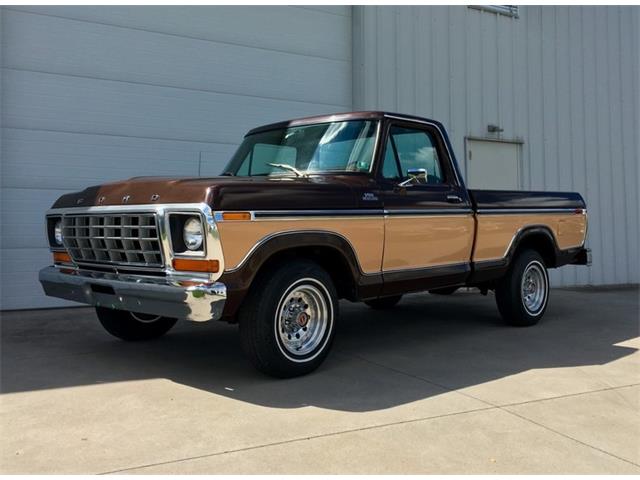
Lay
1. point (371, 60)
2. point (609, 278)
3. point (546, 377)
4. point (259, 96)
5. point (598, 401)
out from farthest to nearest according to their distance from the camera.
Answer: point (609, 278) → point (371, 60) → point (259, 96) → point (546, 377) → point (598, 401)

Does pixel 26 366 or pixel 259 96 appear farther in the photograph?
pixel 259 96

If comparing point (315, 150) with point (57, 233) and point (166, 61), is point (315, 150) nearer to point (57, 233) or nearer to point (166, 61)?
point (57, 233)

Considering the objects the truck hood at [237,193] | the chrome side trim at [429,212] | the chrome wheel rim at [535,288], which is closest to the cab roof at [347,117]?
the truck hood at [237,193]

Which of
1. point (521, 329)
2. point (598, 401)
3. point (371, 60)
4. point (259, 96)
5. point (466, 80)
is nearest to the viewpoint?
point (598, 401)

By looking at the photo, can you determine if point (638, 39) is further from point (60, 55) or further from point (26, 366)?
point (26, 366)

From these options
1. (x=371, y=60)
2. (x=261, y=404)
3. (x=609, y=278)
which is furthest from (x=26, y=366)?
(x=609, y=278)

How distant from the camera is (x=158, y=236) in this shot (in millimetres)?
3922

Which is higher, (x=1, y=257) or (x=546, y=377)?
(x=1, y=257)

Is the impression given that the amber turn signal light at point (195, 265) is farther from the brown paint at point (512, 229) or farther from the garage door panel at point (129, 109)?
the garage door panel at point (129, 109)

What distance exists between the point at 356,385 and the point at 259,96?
19.7 ft

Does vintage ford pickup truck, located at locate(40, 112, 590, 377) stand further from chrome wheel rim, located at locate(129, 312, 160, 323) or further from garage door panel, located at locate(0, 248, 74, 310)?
garage door panel, located at locate(0, 248, 74, 310)

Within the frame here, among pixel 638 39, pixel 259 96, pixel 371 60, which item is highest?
pixel 638 39

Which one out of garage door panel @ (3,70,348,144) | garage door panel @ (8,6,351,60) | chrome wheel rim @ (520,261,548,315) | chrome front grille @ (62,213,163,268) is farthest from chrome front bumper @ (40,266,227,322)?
garage door panel @ (8,6,351,60)

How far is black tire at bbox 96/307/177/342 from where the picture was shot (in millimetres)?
5484
